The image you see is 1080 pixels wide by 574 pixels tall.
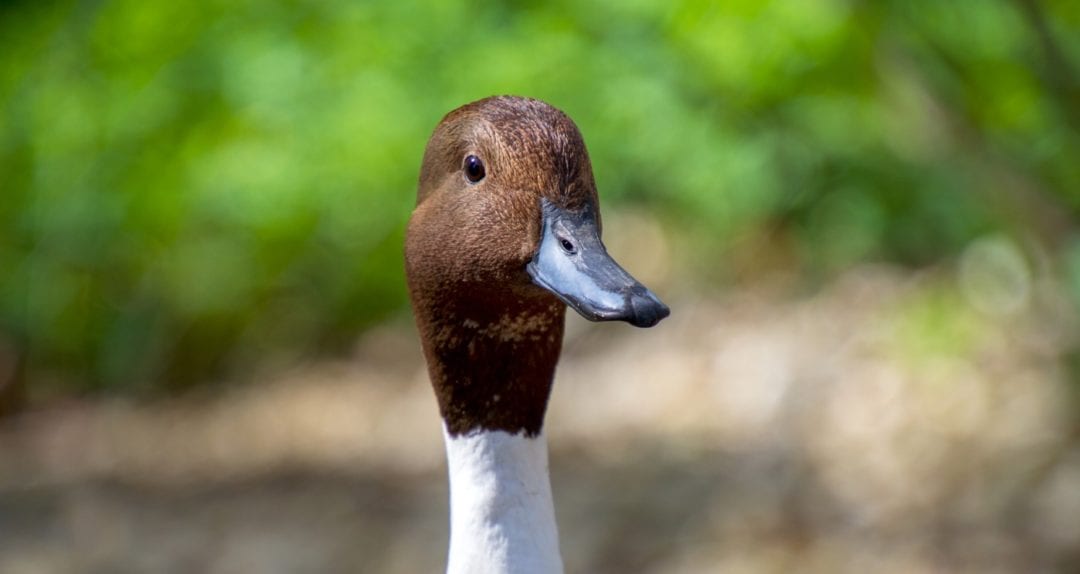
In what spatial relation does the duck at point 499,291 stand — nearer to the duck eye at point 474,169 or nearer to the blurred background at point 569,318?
the duck eye at point 474,169

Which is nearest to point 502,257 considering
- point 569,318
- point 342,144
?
point 342,144

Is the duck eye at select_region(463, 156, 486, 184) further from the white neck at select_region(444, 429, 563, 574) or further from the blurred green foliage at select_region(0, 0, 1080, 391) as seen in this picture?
the blurred green foliage at select_region(0, 0, 1080, 391)

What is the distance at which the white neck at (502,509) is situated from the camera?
6.75 ft

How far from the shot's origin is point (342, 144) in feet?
17.6

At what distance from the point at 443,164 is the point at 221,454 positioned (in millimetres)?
3976

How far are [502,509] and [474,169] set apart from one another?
1.58 feet

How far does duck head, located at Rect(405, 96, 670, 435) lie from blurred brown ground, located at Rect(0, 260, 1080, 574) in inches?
95.6

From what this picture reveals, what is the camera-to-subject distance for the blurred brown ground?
456 cm

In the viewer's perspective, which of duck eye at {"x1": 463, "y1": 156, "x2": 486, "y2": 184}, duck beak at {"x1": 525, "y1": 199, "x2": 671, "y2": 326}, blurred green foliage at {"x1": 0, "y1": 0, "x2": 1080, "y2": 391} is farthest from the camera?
blurred green foliage at {"x1": 0, "y1": 0, "x2": 1080, "y2": 391}

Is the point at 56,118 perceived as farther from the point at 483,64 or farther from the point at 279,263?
the point at 483,64

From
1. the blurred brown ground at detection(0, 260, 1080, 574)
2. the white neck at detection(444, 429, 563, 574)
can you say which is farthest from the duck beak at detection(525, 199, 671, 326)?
the blurred brown ground at detection(0, 260, 1080, 574)

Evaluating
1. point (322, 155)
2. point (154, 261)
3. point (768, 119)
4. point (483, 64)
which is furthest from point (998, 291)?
point (154, 261)

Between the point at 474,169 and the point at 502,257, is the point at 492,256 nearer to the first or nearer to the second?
the point at 502,257

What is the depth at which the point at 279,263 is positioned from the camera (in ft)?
19.7
